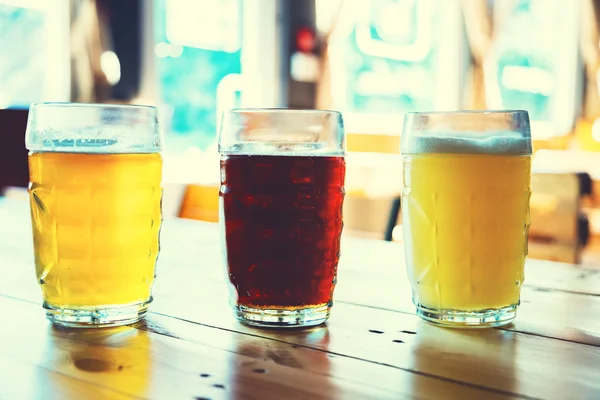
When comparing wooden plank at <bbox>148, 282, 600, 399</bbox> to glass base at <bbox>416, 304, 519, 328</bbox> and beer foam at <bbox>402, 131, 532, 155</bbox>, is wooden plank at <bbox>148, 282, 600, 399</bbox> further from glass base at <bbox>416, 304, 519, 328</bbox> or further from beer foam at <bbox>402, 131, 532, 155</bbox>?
beer foam at <bbox>402, 131, 532, 155</bbox>

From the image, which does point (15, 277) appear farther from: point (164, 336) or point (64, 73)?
point (64, 73)

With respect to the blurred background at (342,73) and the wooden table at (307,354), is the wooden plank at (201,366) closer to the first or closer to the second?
the wooden table at (307,354)

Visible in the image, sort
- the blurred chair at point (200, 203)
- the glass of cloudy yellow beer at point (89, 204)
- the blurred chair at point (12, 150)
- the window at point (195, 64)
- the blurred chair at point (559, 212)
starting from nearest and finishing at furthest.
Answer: the glass of cloudy yellow beer at point (89, 204), the blurred chair at point (559, 212), the blurred chair at point (200, 203), the blurred chair at point (12, 150), the window at point (195, 64)

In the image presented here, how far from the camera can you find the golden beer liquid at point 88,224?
672mm

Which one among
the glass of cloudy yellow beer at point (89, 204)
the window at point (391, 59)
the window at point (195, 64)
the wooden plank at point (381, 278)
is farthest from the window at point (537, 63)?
the glass of cloudy yellow beer at point (89, 204)

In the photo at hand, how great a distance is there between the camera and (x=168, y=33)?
15.6 ft

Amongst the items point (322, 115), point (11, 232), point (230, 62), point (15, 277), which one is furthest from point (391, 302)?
point (230, 62)

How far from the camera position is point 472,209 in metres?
0.69

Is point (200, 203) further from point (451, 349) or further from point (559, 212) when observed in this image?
point (451, 349)

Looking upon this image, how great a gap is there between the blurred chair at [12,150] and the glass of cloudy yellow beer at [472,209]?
260cm

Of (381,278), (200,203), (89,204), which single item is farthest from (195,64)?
(89,204)

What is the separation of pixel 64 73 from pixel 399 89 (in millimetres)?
3208

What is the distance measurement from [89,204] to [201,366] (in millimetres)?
213

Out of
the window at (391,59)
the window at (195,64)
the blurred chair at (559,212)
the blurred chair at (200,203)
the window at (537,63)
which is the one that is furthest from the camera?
the window at (537,63)
